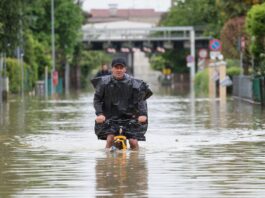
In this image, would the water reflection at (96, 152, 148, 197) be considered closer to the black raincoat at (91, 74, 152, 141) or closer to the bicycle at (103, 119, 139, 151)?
the bicycle at (103, 119, 139, 151)

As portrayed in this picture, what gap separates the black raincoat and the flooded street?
0.42 m

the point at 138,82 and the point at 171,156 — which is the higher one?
the point at 138,82

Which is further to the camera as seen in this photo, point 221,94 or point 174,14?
point 174,14

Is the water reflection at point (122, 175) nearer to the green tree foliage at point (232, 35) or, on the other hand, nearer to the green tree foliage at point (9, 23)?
the green tree foliage at point (9, 23)

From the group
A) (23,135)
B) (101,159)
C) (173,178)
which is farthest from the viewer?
(23,135)

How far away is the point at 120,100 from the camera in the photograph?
17938 mm

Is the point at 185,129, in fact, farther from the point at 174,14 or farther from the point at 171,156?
the point at 174,14

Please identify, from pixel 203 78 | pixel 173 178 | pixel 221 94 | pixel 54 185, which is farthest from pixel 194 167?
pixel 203 78

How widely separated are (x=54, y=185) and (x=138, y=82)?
532cm

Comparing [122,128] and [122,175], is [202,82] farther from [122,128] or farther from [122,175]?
[122,175]

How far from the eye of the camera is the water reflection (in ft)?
39.7

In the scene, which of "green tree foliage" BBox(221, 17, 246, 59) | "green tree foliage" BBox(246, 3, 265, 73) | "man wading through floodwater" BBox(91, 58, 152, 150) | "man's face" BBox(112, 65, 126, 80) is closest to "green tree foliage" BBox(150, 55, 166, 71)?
"green tree foliage" BBox(221, 17, 246, 59)

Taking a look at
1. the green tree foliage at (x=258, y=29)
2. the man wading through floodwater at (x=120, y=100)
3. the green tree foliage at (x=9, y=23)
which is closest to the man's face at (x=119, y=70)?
the man wading through floodwater at (x=120, y=100)

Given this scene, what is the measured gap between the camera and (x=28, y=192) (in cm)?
1219
